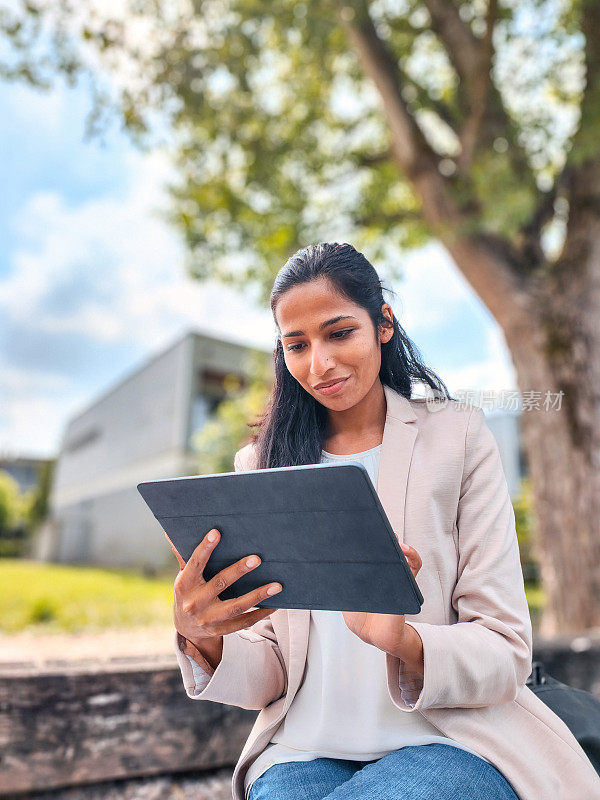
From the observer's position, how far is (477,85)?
4543mm

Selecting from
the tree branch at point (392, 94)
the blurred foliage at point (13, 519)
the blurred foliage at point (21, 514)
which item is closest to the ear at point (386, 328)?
the tree branch at point (392, 94)

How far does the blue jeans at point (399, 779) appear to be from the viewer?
97 cm

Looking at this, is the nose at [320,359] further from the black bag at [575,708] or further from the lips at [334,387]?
the black bag at [575,708]

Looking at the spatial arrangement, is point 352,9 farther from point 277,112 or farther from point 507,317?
point 507,317

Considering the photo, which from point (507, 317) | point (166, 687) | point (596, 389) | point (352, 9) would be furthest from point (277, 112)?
point (166, 687)

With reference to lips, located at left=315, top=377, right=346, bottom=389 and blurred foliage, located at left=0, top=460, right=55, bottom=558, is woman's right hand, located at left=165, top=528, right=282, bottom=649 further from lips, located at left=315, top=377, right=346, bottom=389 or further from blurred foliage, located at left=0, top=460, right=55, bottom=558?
blurred foliage, located at left=0, top=460, right=55, bottom=558

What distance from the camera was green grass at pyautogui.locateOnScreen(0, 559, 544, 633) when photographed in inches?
278

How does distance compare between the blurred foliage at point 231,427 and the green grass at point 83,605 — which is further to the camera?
the blurred foliage at point 231,427

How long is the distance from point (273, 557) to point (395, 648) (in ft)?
0.77

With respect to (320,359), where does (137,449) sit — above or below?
above

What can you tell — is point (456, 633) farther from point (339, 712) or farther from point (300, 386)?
point (300, 386)

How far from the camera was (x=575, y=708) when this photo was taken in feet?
4.15

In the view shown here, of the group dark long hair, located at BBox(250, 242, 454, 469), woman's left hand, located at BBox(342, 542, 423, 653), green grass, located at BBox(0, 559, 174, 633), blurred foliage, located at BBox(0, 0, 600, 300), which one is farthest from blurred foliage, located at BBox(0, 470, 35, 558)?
woman's left hand, located at BBox(342, 542, 423, 653)

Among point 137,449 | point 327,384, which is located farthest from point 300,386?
point 137,449
